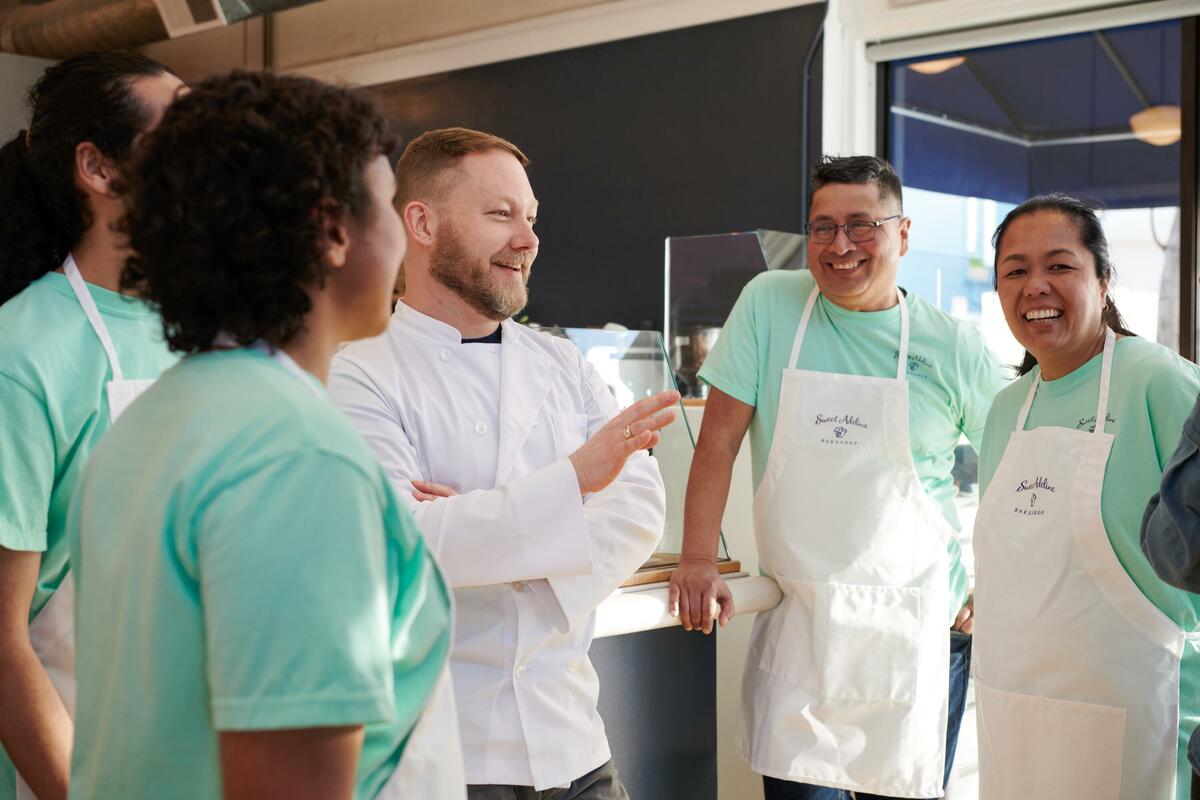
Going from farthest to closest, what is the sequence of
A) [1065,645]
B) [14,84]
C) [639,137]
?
[14,84] → [639,137] → [1065,645]

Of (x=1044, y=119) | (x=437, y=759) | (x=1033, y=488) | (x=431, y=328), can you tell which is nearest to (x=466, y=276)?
(x=431, y=328)

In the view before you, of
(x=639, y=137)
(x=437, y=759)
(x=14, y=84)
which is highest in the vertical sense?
(x=14, y=84)

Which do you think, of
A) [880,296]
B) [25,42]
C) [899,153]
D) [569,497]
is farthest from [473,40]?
[569,497]

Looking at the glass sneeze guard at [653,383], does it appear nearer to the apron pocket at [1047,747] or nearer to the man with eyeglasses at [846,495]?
the man with eyeglasses at [846,495]

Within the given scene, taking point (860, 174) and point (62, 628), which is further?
point (860, 174)

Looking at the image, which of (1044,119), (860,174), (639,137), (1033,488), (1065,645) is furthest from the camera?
(639,137)

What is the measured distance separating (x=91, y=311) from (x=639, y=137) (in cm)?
368

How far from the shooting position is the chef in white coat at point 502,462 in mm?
1430

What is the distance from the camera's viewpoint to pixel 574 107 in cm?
498

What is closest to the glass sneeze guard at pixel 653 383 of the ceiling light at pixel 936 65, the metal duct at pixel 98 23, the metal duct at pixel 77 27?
the ceiling light at pixel 936 65

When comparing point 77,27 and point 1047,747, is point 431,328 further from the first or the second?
point 77,27

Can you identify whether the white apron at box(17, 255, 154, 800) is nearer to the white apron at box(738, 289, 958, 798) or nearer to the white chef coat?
the white chef coat

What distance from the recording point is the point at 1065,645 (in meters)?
1.87

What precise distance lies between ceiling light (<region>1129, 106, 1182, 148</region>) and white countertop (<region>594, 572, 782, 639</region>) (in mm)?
2620
